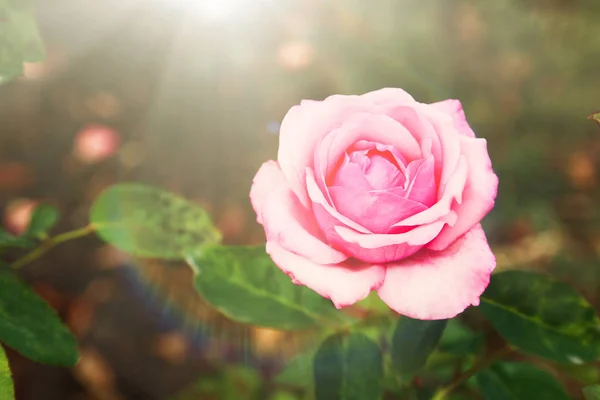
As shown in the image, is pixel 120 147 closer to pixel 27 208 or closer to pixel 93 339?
pixel 27 208

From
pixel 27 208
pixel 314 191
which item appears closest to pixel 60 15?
pixel 27 208

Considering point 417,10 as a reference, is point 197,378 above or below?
A: below

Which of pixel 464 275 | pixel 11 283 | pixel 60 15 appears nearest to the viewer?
pixel 464 275

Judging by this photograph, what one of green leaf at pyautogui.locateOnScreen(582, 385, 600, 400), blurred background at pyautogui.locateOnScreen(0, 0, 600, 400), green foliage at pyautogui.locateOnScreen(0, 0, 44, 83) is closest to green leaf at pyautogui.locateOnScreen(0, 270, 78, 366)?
green foliage at pyautogui.locateOnScreen(0, 0, 44, 83)

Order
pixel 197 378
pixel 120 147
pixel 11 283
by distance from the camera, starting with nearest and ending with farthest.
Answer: pixel 11 283, pixel 197 378, pixel 120 147

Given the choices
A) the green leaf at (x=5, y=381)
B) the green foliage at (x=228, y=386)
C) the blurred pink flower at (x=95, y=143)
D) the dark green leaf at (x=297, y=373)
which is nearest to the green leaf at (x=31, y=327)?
the green leaf at (x=5, y=381)

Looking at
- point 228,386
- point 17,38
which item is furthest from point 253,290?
point 228,386

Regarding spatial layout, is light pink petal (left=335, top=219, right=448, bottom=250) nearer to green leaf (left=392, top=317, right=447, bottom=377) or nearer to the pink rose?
the pink rose

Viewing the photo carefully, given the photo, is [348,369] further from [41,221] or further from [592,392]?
[41,221]
